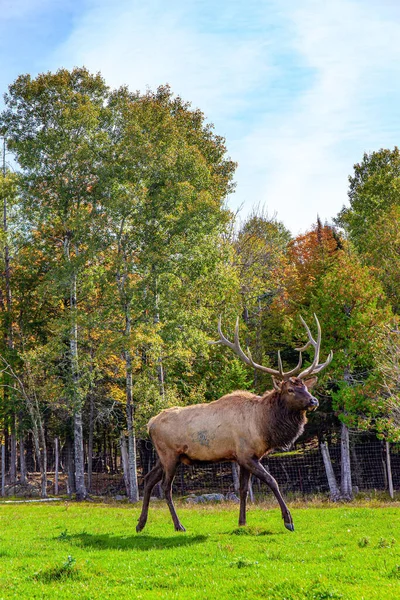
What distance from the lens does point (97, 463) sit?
176 feet

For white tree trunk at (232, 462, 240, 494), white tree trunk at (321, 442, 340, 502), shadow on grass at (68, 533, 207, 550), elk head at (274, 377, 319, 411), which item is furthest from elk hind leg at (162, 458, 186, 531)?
white tree trunk at (232, 462, 240, 494)

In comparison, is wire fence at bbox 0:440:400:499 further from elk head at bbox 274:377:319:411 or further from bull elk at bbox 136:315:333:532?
elk head at bbox 274:377:319:411

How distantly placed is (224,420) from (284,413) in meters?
1.28

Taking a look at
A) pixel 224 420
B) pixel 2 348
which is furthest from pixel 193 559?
pixel 2 348

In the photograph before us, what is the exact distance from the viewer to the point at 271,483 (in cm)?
1252

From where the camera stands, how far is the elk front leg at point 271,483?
12.3 metres

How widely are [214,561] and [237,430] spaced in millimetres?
3976

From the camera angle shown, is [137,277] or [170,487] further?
[137,277]

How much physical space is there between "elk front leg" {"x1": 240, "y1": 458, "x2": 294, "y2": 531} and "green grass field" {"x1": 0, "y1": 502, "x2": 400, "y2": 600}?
28 centimetres

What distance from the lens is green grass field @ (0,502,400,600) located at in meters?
7.73

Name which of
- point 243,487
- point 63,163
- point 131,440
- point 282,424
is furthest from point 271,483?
point 63,163

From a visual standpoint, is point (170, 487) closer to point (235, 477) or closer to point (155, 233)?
point (155, 233)

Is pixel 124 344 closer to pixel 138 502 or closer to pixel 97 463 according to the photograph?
pixel 138 502

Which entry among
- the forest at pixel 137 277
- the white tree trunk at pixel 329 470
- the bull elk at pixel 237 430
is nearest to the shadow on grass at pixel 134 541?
the bull elk at pixel 237 430
